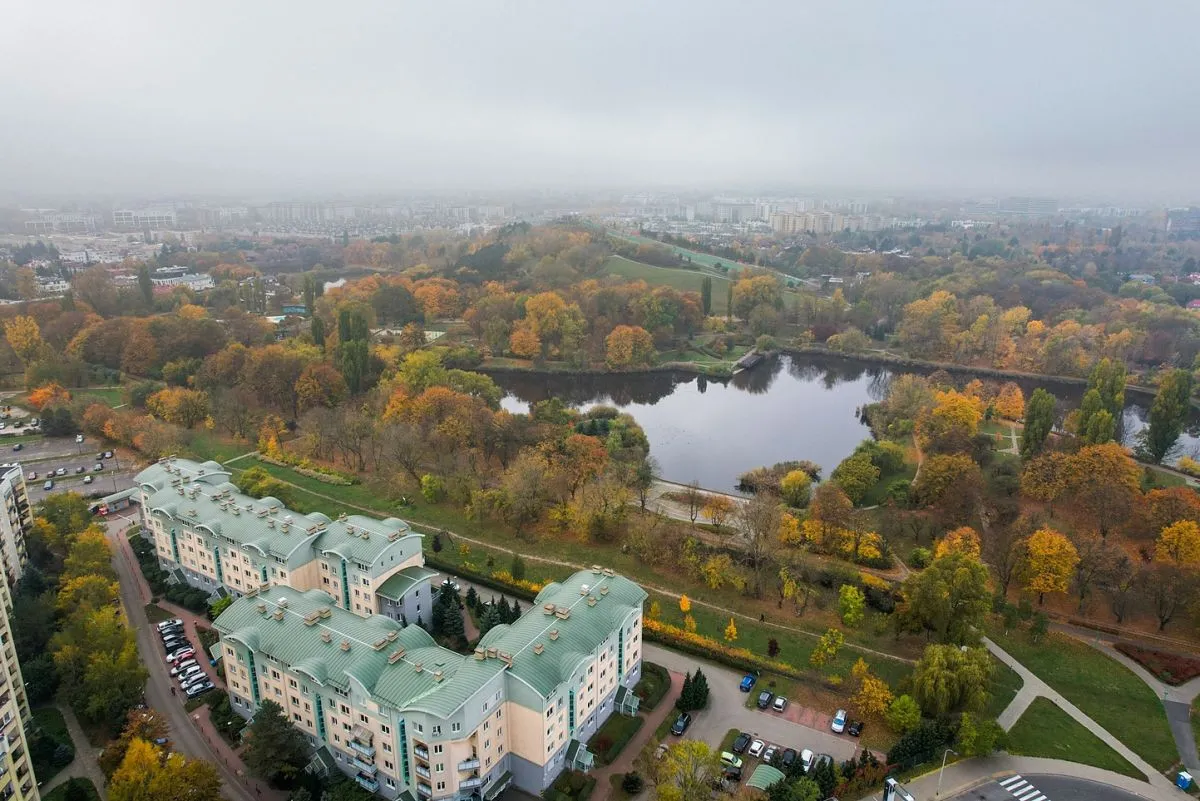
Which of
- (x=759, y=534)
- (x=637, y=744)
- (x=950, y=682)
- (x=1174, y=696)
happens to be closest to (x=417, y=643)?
(x=637, y=744)

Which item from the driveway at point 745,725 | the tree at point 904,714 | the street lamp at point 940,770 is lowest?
the driveway at point 745,725

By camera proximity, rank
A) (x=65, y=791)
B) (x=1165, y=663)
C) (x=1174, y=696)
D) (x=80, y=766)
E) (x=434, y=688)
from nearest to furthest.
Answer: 1. (x=434, y=688)
2. (x=65, y=791)
3. (x=80, y=766)
4. (x=1174, y=696)
5. (x=1165, y=663)

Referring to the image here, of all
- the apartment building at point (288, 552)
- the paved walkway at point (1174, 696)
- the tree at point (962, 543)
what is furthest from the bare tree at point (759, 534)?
the apartment building at point (288, 552)

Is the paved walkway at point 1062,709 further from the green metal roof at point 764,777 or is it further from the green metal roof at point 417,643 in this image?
the green metal roof at point 417,643

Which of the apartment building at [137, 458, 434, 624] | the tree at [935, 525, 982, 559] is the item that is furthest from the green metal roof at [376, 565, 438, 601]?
the tree at [935, 525, 982, 559]

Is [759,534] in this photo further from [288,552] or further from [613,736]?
[288,552]

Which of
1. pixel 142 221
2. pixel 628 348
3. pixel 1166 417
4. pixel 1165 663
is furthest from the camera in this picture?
pixel 142 221
